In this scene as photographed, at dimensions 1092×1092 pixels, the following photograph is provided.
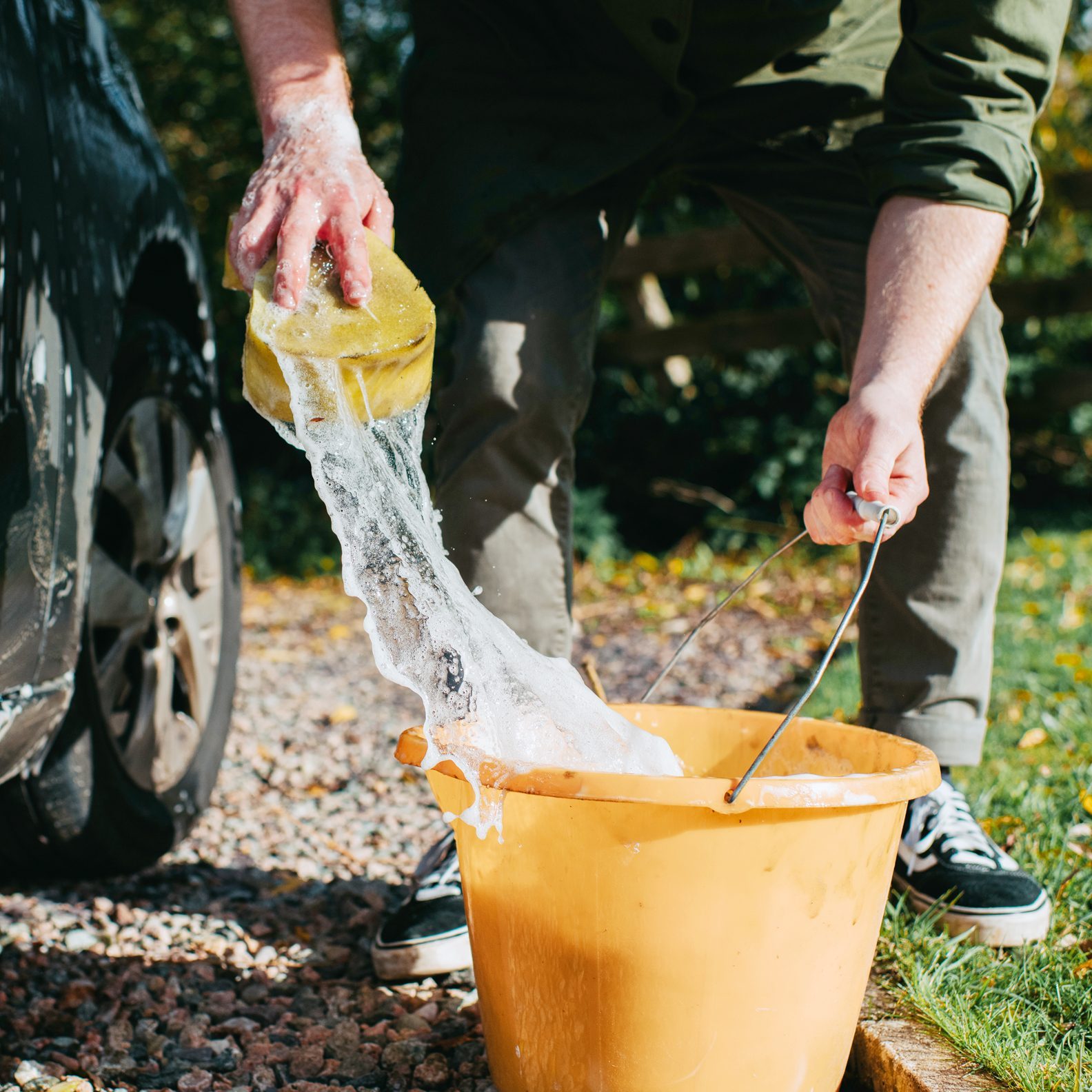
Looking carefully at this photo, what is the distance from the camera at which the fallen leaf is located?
2.57m

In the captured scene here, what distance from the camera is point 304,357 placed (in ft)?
4.25

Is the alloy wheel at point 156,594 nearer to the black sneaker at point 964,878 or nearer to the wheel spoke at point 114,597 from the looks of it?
the wheel spoke at point 114,597

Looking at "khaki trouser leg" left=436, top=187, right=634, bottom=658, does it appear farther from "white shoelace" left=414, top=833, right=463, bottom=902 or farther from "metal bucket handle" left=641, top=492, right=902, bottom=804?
"metal bucket handle" left=641, top=492, right=902, bottom=804

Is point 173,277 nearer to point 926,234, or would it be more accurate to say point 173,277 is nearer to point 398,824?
point 398,824

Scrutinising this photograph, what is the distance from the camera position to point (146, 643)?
6.81 feet

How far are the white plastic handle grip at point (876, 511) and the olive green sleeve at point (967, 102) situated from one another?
1.89 feet

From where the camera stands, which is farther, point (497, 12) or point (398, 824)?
point (398, 824)

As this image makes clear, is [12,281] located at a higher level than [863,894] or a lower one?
higher

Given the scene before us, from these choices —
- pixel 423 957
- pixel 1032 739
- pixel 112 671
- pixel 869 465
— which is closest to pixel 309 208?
pixel 869 465

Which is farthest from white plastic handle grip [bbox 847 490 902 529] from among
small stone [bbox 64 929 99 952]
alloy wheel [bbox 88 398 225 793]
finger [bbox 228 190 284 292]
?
small stone [bbox 64 929 99 952]

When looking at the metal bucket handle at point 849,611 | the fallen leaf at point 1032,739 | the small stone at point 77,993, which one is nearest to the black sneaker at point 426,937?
the small stone at point 77,993

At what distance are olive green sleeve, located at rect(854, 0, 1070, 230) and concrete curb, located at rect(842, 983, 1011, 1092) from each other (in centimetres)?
115

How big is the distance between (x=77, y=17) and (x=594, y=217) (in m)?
0.90

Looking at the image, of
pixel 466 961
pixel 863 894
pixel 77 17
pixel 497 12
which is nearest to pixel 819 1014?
pixel 863 894
